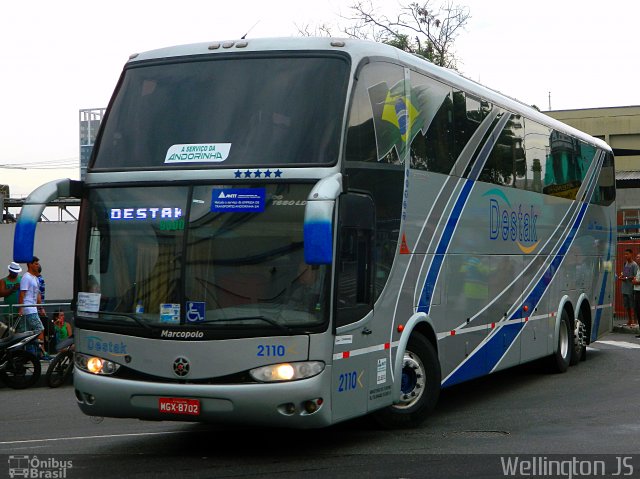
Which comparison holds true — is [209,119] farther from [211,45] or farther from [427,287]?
[427,287]

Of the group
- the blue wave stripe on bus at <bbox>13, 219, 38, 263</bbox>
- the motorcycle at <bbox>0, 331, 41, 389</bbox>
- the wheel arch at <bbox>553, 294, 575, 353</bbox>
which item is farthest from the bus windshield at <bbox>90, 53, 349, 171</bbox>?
the wheel arch at <bbox>553, 294, 575, 353</bbox>

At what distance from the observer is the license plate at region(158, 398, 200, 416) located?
8.80 meters

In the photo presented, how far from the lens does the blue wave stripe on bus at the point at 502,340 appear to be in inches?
488

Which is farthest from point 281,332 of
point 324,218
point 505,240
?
point 505,240

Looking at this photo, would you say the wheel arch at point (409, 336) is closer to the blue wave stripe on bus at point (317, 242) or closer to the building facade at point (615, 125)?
the blue wave stripe on bus at point (317, 242)

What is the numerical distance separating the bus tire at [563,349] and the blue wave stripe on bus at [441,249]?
16.2 feet

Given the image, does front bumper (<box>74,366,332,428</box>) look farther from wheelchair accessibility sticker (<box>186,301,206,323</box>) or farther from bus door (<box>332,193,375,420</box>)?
Result: wheelchair accessibility sticker (<box>186,301,206,323</box>)

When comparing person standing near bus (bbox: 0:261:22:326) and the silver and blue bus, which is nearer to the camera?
the silver and blue bus

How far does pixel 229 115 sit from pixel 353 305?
2041 millimetres

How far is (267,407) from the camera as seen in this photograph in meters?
8.67

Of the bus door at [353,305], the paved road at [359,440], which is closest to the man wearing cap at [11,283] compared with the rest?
the paved road at [359,440]

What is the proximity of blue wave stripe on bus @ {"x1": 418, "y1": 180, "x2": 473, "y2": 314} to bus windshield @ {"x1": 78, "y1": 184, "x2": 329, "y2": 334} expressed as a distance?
249 centimetres

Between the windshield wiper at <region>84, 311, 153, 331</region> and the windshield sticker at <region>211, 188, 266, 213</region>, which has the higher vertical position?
the windshield sticker at <region>211, 188, 266, 213</region>

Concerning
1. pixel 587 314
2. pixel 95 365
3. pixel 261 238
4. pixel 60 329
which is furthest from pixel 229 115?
pixel 60 329
